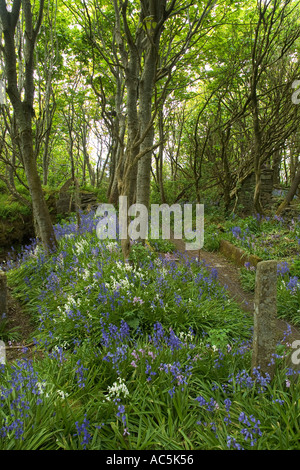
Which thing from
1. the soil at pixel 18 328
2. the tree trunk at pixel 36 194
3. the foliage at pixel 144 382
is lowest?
the soil at pixel 18 328

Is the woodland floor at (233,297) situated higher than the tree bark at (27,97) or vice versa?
the tree bark at (27,97)

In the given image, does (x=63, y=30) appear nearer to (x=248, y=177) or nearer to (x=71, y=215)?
(x=71, y=215)

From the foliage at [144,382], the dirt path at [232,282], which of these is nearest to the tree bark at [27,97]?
the foliage at [144,382]

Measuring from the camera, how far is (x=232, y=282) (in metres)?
5.19

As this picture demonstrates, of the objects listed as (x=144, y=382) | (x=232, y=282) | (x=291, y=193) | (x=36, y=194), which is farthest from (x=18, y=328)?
(x=291, y=193)

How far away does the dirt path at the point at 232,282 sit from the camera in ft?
12.2

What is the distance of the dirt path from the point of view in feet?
12.2

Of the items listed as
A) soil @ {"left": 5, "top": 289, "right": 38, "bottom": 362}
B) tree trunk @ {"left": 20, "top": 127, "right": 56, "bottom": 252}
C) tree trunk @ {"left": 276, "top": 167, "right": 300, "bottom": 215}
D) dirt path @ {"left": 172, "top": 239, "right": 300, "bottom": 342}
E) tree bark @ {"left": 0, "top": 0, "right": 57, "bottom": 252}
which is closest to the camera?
soil @ {"left": 5, "top": 289, "right": 38, "bottom": 362}

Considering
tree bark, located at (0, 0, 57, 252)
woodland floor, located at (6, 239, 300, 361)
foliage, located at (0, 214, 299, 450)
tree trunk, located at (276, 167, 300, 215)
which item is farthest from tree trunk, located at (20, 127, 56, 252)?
tree trunk, located at (276, 167, 300, 215)

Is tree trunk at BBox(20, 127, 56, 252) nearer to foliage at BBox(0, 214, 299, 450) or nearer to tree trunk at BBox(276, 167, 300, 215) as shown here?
foliage at BBox(0, 214, 299, 450)

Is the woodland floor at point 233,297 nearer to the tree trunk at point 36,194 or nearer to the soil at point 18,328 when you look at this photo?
the soil at point 18,328
